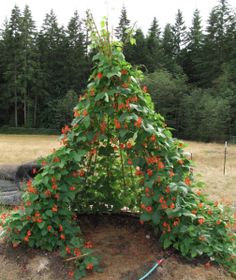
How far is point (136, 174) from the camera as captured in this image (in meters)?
2.92

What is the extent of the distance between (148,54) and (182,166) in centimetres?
4002

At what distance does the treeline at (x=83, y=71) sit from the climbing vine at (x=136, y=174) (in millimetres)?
30511

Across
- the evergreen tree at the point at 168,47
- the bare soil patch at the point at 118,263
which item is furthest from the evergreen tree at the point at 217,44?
the bare soil patch at the point at 118,263

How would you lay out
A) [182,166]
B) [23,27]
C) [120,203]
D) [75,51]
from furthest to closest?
[75,51] < [23,27] < [120,203] < [182,166]

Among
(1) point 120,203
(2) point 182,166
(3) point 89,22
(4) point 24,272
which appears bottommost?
(4) point 24,272

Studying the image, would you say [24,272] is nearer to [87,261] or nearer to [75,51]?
[87,261]

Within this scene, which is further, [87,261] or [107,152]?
[107,152]

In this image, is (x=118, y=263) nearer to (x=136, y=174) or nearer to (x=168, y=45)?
(x=136, y=174)

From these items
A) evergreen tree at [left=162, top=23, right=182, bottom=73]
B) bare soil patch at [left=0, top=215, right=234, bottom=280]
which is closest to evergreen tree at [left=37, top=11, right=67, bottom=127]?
evergreen tree at [left=162, top=23, right=182, bottom=73]

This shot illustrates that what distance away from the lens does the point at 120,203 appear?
3678 millimetres

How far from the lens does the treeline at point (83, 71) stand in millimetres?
34750

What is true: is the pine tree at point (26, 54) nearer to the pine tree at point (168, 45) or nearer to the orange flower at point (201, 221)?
the pine tree at point (168, 45)

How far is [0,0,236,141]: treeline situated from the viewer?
34.8 metres

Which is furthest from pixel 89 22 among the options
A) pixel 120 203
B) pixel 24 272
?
pixel 24 272
